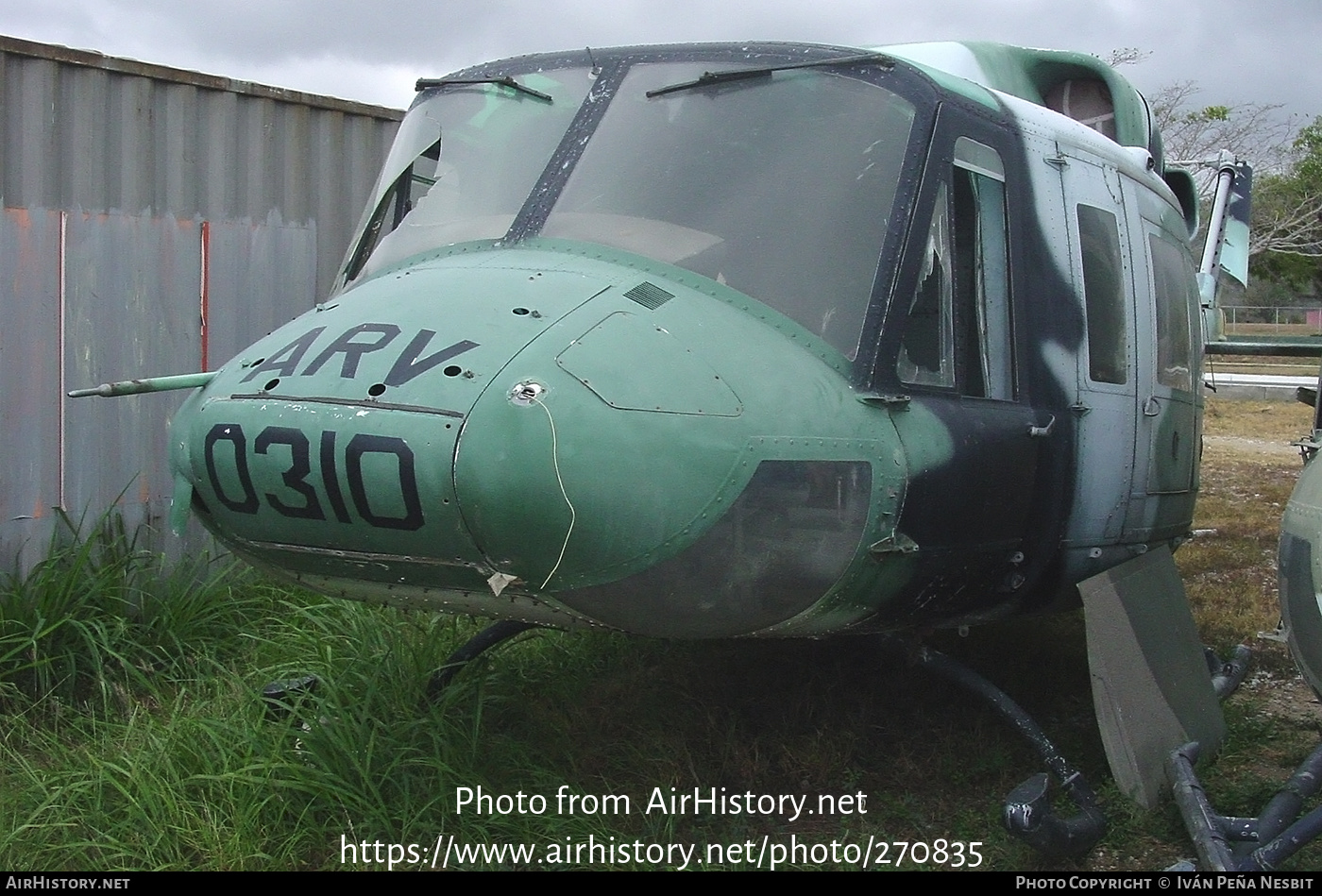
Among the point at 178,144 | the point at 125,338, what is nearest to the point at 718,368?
the point at 125,338

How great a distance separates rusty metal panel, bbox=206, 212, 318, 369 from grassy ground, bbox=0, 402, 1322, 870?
119 centimetres

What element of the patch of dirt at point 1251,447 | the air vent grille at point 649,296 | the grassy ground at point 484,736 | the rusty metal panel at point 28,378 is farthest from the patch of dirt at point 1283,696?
the patch of dirt at point 1251,447

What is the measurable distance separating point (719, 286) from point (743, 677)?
208 centimetres

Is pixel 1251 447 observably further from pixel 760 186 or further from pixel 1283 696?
pixel 760 186

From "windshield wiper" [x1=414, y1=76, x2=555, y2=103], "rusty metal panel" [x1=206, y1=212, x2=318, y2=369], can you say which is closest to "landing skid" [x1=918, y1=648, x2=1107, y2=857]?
"windshield wiper" [x1=414, y1=76, x2=555, y2=103]

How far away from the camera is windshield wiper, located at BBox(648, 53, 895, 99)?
12.3ft

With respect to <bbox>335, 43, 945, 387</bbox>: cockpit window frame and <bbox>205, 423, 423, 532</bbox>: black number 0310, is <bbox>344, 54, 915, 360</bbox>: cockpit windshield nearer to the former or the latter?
<bbox>335, 43, 945, 387</bbox>: cockpit window frame

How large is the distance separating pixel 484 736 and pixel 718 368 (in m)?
1.70

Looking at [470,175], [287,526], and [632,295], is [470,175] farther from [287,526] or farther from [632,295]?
[287,526]

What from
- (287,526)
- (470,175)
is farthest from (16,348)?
(287,526)

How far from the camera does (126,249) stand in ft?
19.2

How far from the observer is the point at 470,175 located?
3988mm

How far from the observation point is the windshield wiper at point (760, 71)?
3754mm

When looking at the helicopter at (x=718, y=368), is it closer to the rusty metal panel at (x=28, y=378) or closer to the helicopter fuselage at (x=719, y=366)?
the helicopter fuselage at (x=719, y=366)
